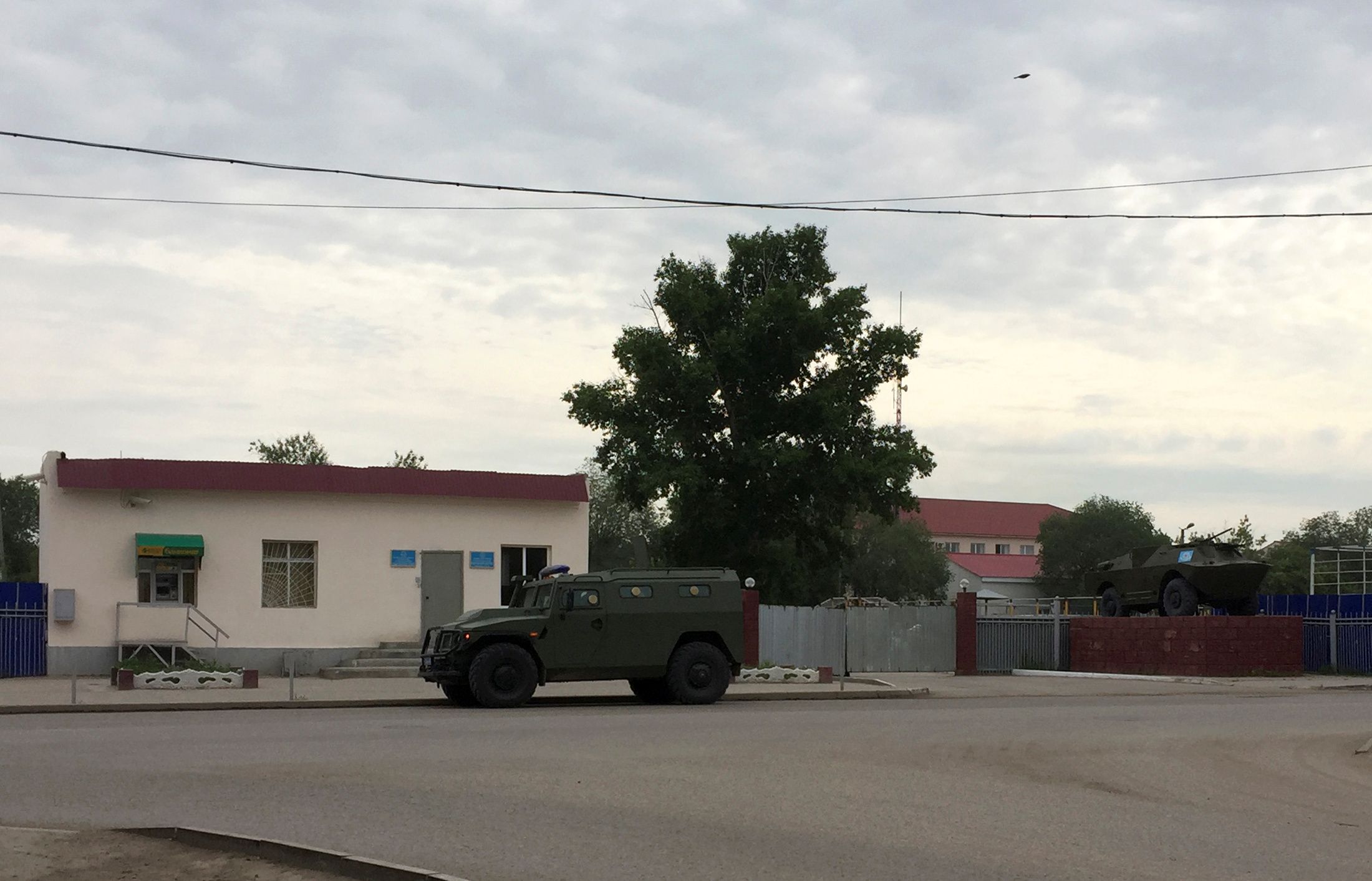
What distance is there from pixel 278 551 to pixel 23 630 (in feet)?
16.1

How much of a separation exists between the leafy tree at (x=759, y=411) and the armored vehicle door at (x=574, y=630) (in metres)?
26.5

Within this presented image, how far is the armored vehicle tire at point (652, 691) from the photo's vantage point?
21859 mm

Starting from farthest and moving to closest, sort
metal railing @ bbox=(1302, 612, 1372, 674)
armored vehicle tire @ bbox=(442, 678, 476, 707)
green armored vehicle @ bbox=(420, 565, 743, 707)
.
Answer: metal railing @ bbox=(1302, 612, 1372, 674)
armored vehicle tire @ bbox=(442, 678, 476, 707)
green armored vehicle @ bbox=(420, 565, 743, 707)

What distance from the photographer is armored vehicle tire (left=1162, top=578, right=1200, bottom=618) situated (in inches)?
1319

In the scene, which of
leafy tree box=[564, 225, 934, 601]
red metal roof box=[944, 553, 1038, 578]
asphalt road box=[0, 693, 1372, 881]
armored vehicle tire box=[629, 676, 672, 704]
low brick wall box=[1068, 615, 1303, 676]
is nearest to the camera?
asphalt road box=[0, 693, 1372, 881]

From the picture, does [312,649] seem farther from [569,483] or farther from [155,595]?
[569,483]

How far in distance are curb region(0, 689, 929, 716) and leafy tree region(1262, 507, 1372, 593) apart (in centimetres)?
5448

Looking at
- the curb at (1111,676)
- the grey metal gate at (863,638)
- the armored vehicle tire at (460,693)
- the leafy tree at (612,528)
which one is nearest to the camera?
the armored vehicle tire at (460,693)

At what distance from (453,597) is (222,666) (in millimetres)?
4952

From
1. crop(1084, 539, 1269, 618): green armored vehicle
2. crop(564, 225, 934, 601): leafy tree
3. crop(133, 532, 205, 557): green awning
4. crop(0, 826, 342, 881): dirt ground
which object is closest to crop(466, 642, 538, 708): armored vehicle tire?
crop(133, 532, 205, 557): green awning

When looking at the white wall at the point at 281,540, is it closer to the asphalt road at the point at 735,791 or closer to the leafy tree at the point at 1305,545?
the asphalt road at the point at 735,791

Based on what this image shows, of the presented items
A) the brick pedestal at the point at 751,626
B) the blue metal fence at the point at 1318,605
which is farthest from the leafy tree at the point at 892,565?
the brick pedestal at the point at 751,626

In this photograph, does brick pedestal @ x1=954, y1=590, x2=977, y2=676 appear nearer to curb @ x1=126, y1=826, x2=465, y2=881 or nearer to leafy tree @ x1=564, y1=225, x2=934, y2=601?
leafy tree @ x1=564, y1=225, x2=934, y2=601

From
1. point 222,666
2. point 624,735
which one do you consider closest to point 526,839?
point 624,735
